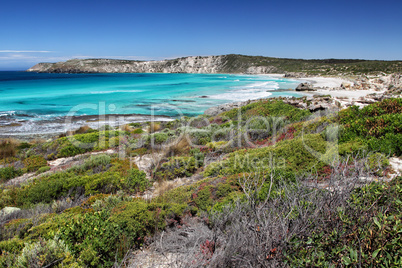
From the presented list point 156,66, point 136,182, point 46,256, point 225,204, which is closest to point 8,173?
point 136,182

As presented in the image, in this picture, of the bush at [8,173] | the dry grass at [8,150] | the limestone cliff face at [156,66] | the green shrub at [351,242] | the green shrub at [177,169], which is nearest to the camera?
the green shrub at [351,242]

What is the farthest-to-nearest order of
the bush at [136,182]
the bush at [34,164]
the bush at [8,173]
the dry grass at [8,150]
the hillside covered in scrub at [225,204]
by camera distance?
the dry grass at [8,150] < the bush at [34,164] < the bush at [8,173] < the bush at [136,182] < the hillside covered in scrub at [225,204]

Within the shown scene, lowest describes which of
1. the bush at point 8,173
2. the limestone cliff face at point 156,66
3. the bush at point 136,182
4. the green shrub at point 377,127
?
the bush at point 8,173

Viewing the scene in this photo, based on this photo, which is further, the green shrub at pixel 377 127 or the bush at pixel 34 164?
the bush at pixel 34 164

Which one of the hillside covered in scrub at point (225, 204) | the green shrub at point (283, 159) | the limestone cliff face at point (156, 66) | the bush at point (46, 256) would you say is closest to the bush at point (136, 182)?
the hillside covered in scrub at point (225, 204)

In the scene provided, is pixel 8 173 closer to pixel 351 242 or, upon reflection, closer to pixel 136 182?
pixel 136 182

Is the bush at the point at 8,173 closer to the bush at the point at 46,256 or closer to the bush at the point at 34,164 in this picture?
the bush at the point at 34,164

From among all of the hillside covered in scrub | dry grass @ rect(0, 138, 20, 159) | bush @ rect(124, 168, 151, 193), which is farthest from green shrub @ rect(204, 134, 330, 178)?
dry grass @ rect(0, 138, 20, 159)

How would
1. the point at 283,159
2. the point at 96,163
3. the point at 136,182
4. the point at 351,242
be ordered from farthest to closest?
1. the point at 96,163
2. the point at 136,182
3. the point at 283,159
4. the point at 351,242

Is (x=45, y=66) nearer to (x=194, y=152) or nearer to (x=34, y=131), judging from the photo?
(x=34, y=131)

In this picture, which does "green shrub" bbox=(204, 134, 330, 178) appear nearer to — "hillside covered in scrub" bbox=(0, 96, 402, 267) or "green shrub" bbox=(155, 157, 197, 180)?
"hillside covered in scrub" bbox=(0, 96, 402, 267)
